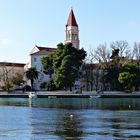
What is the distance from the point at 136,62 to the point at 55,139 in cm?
8266

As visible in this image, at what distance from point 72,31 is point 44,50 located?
1161 cm

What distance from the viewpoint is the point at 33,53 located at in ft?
424

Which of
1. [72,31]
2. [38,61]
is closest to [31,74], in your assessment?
[38,61]

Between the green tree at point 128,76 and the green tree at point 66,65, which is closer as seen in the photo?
the green tree at point 128,76

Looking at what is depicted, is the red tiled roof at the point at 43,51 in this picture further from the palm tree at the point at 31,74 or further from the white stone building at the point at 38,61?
the palm tree at the point at 31,74

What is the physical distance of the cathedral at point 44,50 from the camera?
124m

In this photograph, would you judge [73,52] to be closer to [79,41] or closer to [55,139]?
[79,41]

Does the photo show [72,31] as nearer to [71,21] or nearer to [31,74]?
[71,21]

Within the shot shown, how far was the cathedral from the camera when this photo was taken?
124m

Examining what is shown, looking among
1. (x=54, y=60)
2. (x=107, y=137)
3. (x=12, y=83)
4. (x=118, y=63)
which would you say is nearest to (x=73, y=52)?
(x=54, y=60)

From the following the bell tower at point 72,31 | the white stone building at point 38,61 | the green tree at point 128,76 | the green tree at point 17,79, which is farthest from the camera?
the bell tower at point 72,31

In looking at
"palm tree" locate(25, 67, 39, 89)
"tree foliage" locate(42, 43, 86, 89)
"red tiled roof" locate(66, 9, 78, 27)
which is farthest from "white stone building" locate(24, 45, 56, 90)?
"tree foliage" locate(42, 43, 86, 89)

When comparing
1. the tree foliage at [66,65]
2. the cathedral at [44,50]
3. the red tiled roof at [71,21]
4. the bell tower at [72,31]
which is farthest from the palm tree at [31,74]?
the red tiled roof at [71,21]

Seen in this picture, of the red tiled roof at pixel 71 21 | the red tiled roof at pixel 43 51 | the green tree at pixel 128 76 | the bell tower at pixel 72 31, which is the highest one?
the red tiled roof at pixel 71 21
